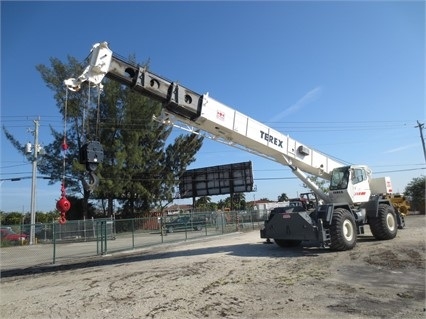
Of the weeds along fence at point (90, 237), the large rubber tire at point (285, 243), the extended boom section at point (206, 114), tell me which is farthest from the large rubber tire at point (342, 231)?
the weeds along fence at point (90, 237)

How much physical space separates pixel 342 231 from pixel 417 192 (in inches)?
1428

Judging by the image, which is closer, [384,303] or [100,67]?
[384,303]

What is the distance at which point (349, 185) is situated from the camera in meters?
16.8

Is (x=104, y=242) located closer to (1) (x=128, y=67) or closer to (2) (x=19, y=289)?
(2) (x=19, y=289)

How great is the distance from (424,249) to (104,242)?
1388 cm

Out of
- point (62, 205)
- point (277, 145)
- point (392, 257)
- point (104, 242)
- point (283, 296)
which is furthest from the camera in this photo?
point (104, 242)

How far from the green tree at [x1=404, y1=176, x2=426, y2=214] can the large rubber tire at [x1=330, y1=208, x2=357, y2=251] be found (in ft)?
105

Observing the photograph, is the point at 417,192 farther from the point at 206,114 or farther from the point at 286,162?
the point at 206,114

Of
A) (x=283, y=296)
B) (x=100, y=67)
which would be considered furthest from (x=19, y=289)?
(x=283, y=296)

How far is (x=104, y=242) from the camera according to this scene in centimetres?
1962

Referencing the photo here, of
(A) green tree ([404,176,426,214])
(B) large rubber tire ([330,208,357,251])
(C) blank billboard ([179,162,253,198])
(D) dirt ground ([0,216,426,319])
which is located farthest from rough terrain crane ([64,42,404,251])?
(C) blank billboard ([179,162,253,198])

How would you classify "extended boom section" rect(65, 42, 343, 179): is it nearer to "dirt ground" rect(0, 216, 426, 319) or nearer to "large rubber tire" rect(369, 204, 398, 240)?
"large rubber tire" rect(369, 204, 398, 240)

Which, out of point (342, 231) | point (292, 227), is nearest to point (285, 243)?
point (292, 227)

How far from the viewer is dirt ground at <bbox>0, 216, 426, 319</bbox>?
7.38 metres
